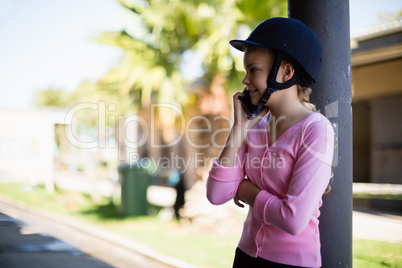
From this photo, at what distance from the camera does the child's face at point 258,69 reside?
1.32 metres

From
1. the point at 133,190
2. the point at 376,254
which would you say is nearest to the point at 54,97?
the point at 133,190

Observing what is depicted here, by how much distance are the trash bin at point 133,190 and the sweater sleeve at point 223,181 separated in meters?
6.77

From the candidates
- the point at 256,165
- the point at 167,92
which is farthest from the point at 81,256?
the point at 167,92

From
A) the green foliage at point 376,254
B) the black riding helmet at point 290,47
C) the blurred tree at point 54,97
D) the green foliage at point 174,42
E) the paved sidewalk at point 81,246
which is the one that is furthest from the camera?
the blurred tree at point 54,97

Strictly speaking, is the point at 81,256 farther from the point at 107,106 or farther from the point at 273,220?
the point at 107,106

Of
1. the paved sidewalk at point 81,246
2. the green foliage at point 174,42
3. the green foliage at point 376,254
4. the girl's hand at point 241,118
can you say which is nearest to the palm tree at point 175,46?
the green foliage at point 174,42

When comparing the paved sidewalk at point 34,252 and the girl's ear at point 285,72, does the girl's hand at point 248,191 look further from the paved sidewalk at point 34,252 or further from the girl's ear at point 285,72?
the paved sidewalk at point 34,252

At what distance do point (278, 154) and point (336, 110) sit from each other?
1.62 ft

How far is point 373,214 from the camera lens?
6449 millimetres

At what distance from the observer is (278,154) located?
1312 millimetres

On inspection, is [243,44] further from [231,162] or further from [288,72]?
[231,162]

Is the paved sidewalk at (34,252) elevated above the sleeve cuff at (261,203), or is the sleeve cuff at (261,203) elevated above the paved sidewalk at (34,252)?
the sleeve cuff at (261,203)

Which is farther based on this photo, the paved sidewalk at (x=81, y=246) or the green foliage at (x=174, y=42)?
the green foliage at (x=174, y=42)

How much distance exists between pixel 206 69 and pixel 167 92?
89 cm
